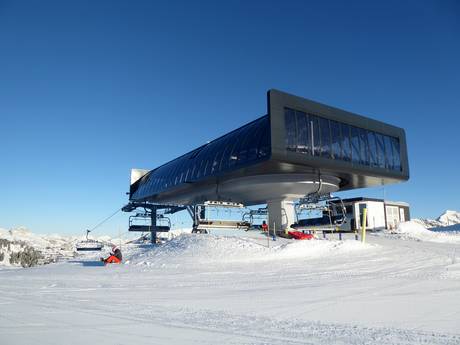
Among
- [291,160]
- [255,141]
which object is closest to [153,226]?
[255,141]

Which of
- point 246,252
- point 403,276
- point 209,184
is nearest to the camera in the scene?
point 403,276

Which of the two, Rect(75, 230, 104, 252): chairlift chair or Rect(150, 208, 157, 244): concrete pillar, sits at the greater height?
Rect(150, 208, 157, 244): concrete pillar

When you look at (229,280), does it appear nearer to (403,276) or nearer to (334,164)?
(403,276)

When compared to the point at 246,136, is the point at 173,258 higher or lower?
lower

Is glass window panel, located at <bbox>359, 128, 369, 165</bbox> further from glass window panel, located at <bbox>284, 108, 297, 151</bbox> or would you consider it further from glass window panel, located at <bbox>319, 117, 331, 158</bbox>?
glass window panel, located at <bbox>284, 108, 297, 151</bbox>

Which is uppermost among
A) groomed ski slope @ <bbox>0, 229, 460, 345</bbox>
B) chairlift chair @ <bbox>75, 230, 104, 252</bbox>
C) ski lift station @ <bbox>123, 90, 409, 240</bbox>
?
ski lift station @ <bbox>123, 90, 409, 240</bbox>

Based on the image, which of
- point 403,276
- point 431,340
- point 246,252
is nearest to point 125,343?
point 431,340

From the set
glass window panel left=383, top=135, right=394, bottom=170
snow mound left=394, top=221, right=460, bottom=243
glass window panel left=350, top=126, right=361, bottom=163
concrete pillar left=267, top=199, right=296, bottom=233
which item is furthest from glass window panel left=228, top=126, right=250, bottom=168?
snow mound left=394, top=221, right=460, bottom=243

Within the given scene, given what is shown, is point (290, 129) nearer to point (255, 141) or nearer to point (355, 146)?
point (255, 141)

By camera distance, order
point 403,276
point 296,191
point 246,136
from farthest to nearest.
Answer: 1. point 296,191
2. point 246,136
3. point 403,276

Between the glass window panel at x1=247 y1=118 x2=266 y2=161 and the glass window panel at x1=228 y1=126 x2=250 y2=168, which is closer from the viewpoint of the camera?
the glass window panel at x1=247 y1=118 x2=266 y2=161

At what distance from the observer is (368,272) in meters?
12.6

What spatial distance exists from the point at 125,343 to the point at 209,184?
100 feet

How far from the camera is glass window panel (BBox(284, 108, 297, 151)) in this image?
2528 cm
